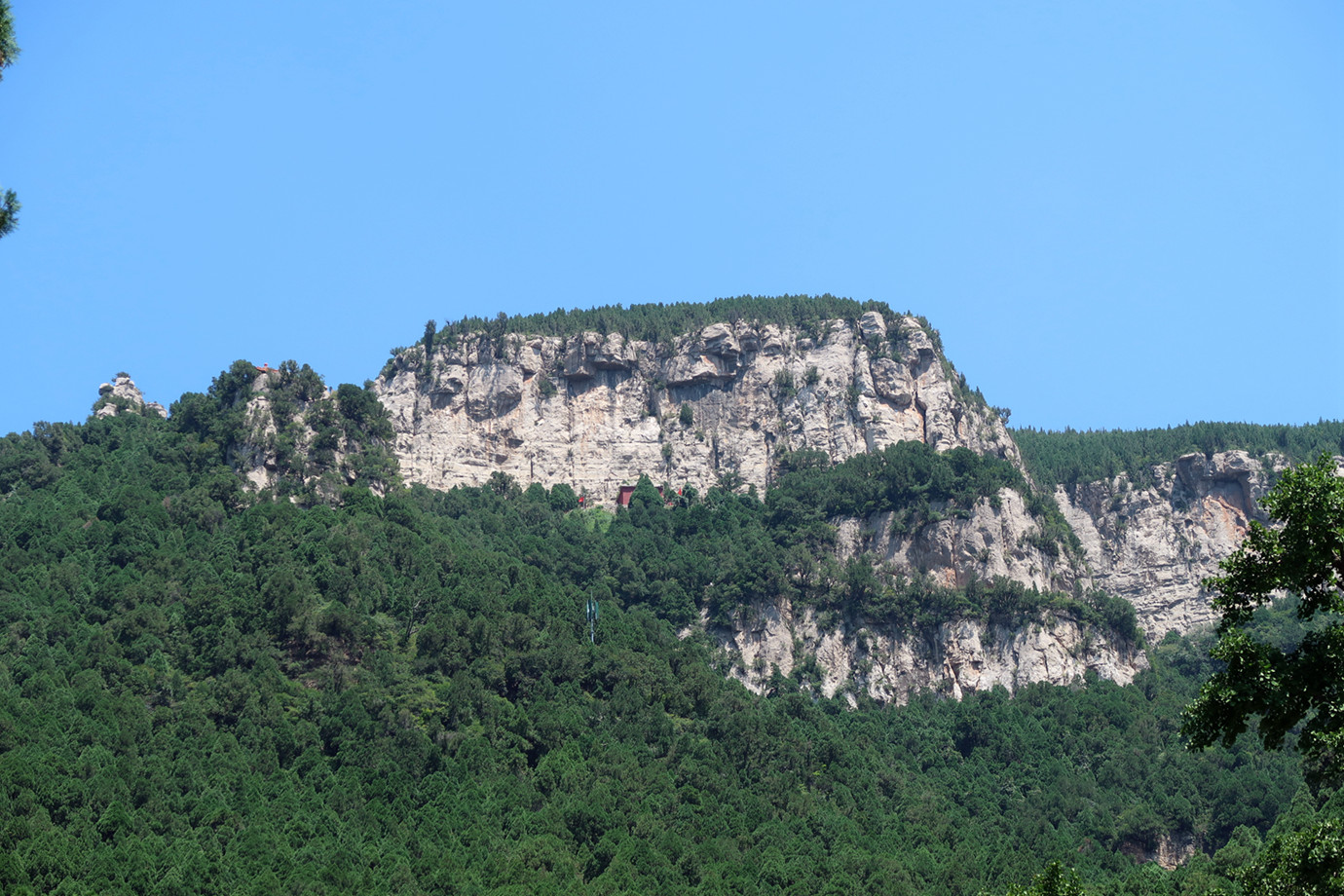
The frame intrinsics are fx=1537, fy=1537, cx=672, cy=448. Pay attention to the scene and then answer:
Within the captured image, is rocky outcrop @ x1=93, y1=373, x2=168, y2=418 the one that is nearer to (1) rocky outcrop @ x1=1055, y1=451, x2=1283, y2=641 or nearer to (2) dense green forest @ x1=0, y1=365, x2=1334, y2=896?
(2) dense green forest @ x1=0, y1=365, x2=1334, y2=896

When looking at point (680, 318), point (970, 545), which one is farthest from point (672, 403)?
point (970, 545)

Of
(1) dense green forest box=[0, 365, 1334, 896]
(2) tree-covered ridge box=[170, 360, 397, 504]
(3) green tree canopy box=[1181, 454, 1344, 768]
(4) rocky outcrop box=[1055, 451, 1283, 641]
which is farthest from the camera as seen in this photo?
(4) rocky outcrop box=[1055, 451, 1283, 641]

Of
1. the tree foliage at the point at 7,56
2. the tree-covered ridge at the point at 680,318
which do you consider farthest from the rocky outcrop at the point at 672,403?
the tree foliage at the point at 7,56

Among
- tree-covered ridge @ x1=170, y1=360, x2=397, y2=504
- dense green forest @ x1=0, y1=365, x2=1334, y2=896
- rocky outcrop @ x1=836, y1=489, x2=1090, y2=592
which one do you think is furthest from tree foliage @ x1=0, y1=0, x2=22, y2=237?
rocky outcrop @ x1=836, y1=489, x2=1090, y2=592

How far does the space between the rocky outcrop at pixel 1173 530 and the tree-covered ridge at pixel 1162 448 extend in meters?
1.26

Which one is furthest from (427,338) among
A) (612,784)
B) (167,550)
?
(612,784)

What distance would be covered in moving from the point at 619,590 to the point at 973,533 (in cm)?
2723

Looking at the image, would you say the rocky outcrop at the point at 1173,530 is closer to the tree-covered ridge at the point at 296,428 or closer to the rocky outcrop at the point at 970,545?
the rocky outcrop at the point at 970,545

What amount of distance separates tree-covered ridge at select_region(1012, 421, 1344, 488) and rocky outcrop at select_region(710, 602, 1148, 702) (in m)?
29.7

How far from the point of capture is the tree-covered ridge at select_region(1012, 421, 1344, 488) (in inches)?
5428

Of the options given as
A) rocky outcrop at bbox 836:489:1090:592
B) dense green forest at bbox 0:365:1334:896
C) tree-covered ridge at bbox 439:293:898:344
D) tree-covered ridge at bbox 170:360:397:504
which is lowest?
dense green forest at bbox 0:365:1334:896

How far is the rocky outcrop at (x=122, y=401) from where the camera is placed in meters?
125

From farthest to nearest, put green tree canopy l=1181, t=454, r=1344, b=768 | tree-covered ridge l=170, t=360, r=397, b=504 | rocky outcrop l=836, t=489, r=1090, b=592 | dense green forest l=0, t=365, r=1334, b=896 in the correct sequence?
1. rocky outcrop l=836, t=489, r=1090, b=592
2. tree-covered ridge l=170, t=360, r=397, b=504
3. dense green forest l=0, t=365, r=1334, b=896
4. green tree canopy l=1181, t=454, r=1344, b=768

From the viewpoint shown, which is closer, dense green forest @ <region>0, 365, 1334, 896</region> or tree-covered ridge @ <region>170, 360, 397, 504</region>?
dense green forest @ <region>0, 365, 1334, 896</region>
